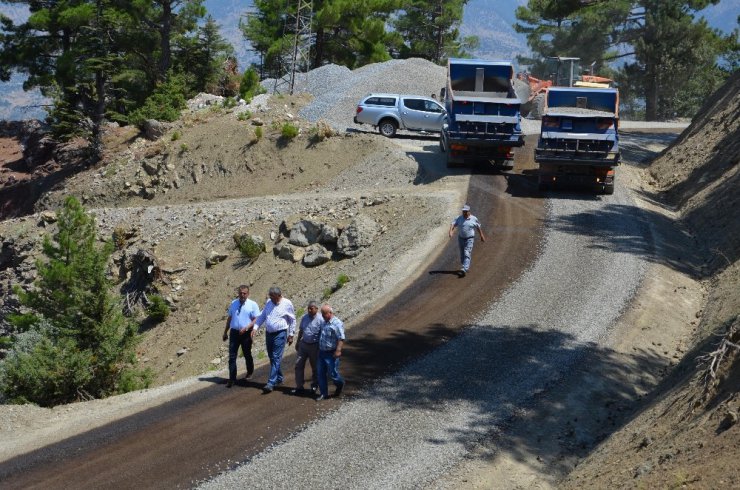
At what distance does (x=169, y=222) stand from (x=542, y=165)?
13.3 meters

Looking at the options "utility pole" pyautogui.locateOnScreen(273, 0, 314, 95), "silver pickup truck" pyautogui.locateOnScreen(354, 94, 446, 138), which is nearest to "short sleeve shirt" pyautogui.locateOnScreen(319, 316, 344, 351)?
"silver pickup truck" pyautogui.locateOnScreen(354, 94, 446, 138)

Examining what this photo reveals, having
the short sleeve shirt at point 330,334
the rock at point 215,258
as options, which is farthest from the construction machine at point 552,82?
the short sleeve shirt at point 330,334

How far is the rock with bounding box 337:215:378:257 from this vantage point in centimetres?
2480

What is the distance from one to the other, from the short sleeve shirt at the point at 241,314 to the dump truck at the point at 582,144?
46.0 feet

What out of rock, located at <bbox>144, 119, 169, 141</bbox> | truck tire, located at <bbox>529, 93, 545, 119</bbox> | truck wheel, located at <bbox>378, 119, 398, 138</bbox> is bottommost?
rock, located at <bbox>144, 119, 169, 141</bbox>

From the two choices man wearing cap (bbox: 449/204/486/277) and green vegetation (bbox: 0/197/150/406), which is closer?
green vegetation (bbox: 0/197/150/406)

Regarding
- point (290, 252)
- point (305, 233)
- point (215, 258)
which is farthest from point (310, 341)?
point (215, 258)

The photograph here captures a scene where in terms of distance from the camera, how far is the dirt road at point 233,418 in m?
11.6

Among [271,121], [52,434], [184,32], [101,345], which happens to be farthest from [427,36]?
[52,434]

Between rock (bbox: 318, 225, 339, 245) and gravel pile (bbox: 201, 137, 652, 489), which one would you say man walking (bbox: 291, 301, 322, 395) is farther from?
rock (bbox: 318, 225, 339, 245)

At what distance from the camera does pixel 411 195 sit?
1071 inches

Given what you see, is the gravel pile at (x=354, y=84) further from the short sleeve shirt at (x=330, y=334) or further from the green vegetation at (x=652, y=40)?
the short sleeve shirt at (x=330, y=334)

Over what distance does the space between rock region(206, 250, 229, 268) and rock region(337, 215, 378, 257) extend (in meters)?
4.50

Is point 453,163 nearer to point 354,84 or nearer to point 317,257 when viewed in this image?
point 317,257
